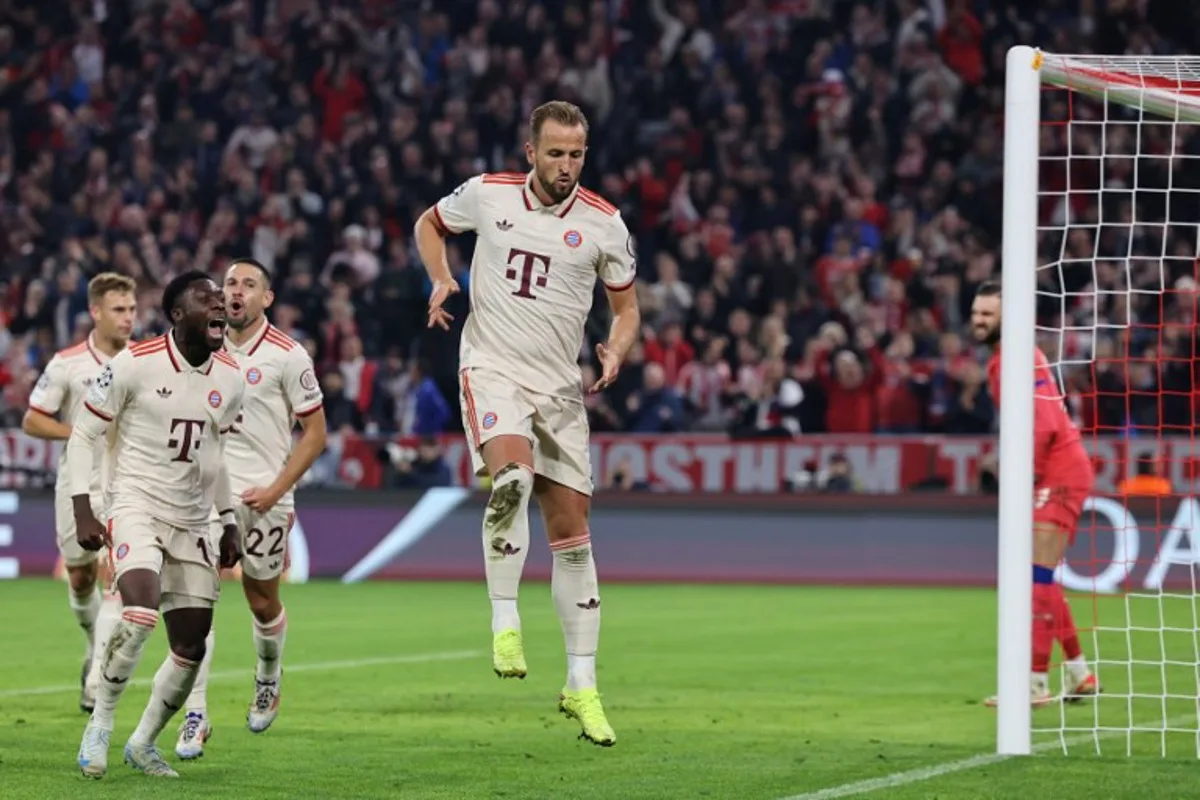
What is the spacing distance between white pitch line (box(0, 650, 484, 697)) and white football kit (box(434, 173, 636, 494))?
437 cm

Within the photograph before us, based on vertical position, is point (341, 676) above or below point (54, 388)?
below

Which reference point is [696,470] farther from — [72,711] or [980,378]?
[72,711]

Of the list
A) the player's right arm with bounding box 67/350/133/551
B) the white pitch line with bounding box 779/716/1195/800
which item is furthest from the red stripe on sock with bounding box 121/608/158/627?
the white pitch line with bounding box 779/716/1195/800

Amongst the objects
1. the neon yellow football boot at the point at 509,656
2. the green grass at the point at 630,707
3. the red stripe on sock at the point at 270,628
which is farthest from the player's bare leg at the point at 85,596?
the neon yellow football boot at the point at 509,656

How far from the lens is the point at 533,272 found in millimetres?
8898

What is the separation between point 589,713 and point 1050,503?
403 cm

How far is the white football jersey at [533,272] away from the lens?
8.89 m

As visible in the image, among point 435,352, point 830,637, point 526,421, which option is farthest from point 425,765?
point 435,352

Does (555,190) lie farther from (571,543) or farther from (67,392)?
(67,392)

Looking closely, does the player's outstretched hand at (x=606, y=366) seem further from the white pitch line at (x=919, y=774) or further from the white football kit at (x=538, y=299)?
the white pitch line at (x=919, y=774)

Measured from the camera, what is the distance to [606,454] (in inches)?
854

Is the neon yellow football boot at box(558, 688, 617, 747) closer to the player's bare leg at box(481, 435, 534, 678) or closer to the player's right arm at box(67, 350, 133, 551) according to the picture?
the player's bare leg at box(481, 435, 534, 678)

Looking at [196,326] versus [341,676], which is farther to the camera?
[341,676]

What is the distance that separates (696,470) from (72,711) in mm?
11184
